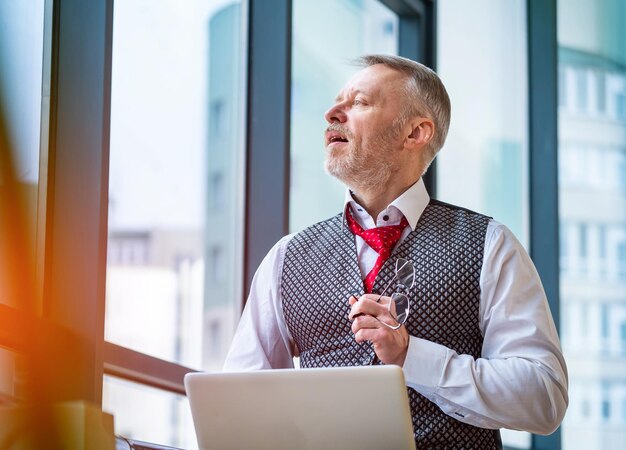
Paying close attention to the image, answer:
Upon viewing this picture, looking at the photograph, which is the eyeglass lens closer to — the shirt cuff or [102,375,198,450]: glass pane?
the shirt cuff

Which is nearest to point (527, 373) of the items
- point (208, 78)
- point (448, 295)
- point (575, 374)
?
point (448, 295)

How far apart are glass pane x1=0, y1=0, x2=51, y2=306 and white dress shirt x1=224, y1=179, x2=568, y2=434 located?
0.54 metres

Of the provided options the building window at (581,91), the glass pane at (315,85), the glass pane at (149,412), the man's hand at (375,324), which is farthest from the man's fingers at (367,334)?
the building window at (581,91)

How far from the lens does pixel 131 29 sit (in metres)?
2.63

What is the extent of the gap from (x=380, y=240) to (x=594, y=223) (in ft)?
8.53

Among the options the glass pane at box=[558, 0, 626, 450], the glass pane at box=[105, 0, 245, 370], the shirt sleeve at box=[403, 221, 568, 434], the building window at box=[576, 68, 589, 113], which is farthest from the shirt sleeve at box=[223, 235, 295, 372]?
the building window at box=[576, 68, 589, 113]

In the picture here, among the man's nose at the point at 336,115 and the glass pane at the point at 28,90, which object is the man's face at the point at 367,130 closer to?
the man's nose at the point at 336,115

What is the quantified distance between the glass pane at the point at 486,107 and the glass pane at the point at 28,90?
255 centimetres

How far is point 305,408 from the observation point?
5.00 feet

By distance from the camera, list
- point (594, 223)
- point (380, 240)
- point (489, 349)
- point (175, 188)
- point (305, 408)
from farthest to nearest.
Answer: point (594, 223) → point (175, 188) → point (380, 240) → point (489, 349) → point (305, 408)

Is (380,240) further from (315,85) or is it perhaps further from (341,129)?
(315,85)

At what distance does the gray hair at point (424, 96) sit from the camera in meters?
2.36

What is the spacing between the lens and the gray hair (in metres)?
2.36

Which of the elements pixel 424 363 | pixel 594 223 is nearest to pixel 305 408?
pixel 424 363
